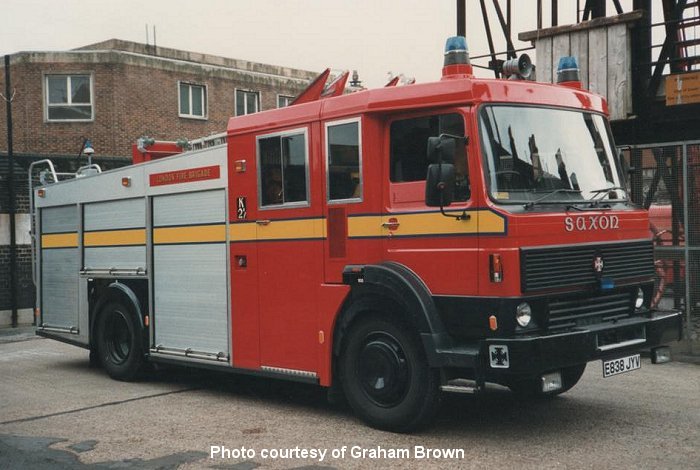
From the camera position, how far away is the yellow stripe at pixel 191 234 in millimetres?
8960

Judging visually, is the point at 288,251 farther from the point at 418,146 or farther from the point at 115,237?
the point at 115,237

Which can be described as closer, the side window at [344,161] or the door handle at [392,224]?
the door handle at [392,224]

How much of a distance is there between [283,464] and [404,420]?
1165 mm

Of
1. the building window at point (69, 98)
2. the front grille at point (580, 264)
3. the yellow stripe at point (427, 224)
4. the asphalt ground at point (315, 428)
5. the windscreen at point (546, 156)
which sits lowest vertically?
the asphalt ground at point (315, 428)

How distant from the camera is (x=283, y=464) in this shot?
6.30 metres

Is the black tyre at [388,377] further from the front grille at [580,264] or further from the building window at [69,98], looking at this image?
the building window at [69,98]

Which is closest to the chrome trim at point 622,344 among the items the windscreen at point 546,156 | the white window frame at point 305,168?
the windscreen at point 546,156

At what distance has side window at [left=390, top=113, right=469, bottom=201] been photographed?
678 centimetres

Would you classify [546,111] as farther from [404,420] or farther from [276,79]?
[276,79]

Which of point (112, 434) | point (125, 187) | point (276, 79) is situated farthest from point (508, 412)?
point (276, 79)

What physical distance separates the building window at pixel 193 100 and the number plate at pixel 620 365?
2729 centimetres

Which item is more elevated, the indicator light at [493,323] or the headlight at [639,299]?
the headlight at [639,299]

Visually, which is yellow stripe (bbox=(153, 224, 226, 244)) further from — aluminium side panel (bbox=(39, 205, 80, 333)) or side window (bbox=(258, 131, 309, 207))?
aluminium side panel (bbox=(39, 205, 80, 333))

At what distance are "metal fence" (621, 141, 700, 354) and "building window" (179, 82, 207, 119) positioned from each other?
23.8 metres
